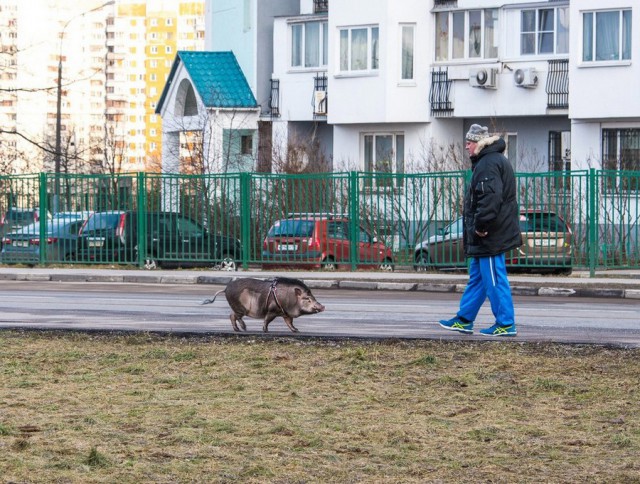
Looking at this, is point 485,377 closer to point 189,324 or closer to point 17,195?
point 189,324

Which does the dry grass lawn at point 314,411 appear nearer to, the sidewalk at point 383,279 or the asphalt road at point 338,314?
the asphalt road at point 338,314

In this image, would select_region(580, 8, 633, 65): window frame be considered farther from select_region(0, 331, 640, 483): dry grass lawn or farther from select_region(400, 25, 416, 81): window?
select_region(0, 331, 640, 483): dry grass lawn

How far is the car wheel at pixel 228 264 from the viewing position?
2866 centimetres

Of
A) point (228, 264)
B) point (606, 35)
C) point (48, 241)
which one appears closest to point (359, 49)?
point (606, 35)

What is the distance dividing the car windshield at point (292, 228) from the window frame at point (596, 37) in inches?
611

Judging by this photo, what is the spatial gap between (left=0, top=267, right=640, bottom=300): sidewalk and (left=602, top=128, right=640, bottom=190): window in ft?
45.7

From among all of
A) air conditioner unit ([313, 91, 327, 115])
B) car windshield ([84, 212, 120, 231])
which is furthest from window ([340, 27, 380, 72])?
car windshield ([84, 212, 120, 231])

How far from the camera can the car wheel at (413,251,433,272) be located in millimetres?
27234

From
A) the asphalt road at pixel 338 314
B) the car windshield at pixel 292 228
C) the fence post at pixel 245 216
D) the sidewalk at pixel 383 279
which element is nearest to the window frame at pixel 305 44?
the fence post at pixel 245 216

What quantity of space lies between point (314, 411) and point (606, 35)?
32.9m

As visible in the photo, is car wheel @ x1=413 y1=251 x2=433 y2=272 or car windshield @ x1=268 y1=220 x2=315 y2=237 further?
car windshield @ x1=268 y1=220 x2=315 y2=237

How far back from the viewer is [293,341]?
43.6 ft

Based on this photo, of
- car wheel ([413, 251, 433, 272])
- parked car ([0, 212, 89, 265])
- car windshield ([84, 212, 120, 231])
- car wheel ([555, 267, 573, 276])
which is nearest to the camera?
car wheel ([555, 267, 573, 276])

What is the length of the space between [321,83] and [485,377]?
38426mm
